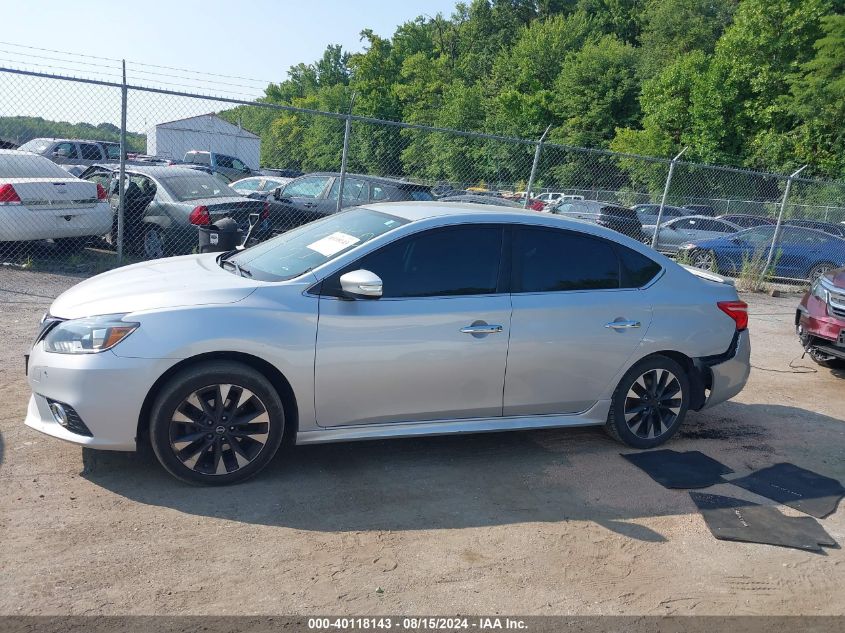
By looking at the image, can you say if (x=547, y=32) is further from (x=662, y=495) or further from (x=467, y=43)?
(x=662, y=495)

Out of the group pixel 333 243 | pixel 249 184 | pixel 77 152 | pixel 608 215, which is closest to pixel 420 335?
pixel 333 243

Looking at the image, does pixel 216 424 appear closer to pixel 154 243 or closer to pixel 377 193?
pixel 154 243

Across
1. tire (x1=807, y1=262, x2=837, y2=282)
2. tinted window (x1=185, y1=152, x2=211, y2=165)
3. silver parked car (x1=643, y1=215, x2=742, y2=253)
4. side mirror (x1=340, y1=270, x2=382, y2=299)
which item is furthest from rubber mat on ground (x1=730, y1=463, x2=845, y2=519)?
tinted window (x1=185, y1=152, x2=211, y2=165)

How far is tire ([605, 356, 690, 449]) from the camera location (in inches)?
221

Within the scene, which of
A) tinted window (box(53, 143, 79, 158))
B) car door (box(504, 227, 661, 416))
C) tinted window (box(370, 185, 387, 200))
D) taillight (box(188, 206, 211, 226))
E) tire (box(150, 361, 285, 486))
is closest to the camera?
tire (box(150, 361, 285, 486))

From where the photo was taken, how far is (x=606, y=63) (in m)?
50.6

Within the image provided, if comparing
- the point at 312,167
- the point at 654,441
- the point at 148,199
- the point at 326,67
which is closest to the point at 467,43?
the point at 326,67

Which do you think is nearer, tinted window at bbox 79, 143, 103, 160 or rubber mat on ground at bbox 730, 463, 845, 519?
rubber mat on ground at bbox 730, 463, 845, 519

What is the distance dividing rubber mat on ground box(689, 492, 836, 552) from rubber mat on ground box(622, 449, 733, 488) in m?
0.20

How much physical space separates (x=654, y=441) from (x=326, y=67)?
366ft

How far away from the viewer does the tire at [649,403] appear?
560 centimetres

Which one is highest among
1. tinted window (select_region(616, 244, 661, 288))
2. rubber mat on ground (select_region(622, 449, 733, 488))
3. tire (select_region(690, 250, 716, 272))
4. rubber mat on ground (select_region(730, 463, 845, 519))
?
tinted window (select_region(616, 244, 661, 288))

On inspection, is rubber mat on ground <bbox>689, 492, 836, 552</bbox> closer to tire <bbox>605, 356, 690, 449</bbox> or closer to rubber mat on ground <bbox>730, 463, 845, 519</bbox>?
rubber mat on ground <bbox>730, 463, 845, 519</bbox>

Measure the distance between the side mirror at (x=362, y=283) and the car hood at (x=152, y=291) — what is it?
0.57 m
